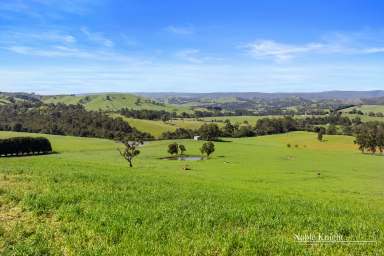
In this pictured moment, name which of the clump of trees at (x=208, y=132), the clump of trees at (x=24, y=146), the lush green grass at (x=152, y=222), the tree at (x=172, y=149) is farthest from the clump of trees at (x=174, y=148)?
the lush green grass at (x=152, y=222)

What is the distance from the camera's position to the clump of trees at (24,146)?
13462 cm

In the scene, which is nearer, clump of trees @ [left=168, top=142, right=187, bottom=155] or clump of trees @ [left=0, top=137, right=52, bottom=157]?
clump of trees @ [left=0, top=137, right=52, bottom=157]

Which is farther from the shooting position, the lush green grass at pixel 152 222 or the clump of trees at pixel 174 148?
the clump of trees at pixel 174 148

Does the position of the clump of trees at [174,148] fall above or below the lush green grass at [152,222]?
below

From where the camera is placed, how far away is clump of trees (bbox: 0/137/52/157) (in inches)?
5300

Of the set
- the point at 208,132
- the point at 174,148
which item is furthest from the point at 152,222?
the point at 208,132

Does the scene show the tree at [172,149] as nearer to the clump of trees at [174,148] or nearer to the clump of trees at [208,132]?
the clump of trees at [174,148]

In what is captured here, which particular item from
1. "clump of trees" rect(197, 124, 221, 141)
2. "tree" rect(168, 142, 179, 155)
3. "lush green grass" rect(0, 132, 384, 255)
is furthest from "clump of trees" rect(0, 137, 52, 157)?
"lush green grass" rect(0, 132, 384, 255)

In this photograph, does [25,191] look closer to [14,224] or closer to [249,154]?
[14,224]

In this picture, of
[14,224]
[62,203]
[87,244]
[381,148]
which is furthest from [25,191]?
[381,148]

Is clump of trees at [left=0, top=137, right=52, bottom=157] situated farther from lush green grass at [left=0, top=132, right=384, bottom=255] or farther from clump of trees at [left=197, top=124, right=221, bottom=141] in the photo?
lush green grass at [left=0, top=132, right=384, bottom=255]

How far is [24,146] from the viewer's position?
140375 millimetres

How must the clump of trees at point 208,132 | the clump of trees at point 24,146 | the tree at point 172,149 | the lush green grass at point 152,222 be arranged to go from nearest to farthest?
1. the lush green grass at point 152,222
2. the clump of trees at point 24,146
3. the tree at point 172,149
4. the clump of trees at point 208,132

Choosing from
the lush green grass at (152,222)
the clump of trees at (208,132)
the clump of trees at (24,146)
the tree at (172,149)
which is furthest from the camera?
the clump of trees at (208,132)
